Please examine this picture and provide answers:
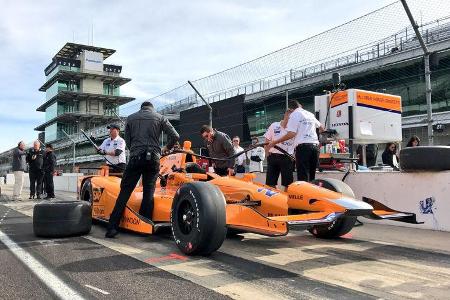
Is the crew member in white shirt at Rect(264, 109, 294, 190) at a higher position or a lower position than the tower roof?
lower

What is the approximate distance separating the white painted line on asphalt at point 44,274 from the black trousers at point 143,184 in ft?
3.44

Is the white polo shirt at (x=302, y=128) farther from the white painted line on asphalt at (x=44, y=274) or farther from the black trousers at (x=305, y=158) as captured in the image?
the white painted line on asphalt at (x=44, y=274)

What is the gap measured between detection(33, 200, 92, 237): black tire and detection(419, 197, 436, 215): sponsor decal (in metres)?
4.27

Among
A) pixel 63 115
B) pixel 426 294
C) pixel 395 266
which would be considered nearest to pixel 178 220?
pixel 395 266

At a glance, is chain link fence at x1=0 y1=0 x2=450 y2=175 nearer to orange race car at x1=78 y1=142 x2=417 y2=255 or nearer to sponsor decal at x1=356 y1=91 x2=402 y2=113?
sponsor decal at x1=356 y1=91 x2=402 y2=113

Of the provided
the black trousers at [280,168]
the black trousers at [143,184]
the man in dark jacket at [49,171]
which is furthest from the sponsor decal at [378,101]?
the man in dark jacket at [49,171]

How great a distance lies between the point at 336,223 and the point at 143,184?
2190mm

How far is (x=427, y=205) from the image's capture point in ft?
19.4

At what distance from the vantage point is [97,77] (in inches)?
2598

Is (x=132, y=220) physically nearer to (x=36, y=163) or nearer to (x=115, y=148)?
(x=115, y=148)

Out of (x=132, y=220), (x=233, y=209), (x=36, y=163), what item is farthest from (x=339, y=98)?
(x=36, y=163)

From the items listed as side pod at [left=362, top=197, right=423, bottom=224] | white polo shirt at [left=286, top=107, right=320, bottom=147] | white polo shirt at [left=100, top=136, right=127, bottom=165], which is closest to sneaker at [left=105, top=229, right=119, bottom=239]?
white polo shirt at [left=286, top=107, right=320, bottom=147]

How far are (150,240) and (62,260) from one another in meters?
1.17

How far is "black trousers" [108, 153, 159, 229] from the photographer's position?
16.9 feet
